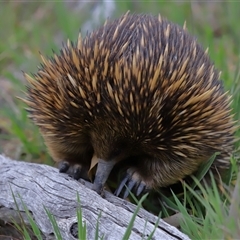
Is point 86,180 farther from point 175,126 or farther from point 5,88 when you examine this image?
point 5,88

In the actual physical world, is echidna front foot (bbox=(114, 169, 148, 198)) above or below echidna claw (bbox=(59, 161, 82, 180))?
above

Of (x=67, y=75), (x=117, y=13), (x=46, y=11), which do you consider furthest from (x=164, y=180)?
(x=46, y=11)

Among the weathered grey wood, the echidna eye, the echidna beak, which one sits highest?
the echidna eye

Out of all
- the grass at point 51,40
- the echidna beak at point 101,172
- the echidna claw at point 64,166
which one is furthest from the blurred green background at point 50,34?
the echidna beak at point 101,172

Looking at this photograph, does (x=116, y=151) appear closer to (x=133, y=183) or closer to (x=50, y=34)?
(x=133, y=183)

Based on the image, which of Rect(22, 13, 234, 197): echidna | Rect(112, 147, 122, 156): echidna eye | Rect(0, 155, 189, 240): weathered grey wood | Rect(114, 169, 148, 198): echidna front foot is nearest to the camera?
Rect(0, 155, 189, 240): weathered grey wood

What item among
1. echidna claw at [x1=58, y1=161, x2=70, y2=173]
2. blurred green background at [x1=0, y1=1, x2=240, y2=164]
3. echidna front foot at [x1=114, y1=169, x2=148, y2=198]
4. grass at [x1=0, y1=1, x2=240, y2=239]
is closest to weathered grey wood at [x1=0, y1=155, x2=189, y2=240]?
echidna claw at [x1=58, y1=161, x2=70, y2=173]

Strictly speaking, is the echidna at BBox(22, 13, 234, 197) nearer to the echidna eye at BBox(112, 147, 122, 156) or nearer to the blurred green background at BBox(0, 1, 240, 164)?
the echidna eye at BBox(112, 147, 122, 156)
